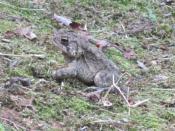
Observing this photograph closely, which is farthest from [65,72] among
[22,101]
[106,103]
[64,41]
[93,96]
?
[22,101]

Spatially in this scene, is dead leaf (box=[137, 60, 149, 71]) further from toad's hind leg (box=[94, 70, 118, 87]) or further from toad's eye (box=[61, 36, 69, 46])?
toad's eye (box=[61, 36, 69, 46])

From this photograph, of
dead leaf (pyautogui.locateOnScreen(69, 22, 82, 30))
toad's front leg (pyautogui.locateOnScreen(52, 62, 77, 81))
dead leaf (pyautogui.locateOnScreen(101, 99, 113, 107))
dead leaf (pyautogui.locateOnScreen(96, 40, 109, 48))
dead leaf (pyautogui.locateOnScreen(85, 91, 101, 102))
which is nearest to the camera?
dead leaf (pyautogui.locateOnScreen(101, 99, 113, 107))

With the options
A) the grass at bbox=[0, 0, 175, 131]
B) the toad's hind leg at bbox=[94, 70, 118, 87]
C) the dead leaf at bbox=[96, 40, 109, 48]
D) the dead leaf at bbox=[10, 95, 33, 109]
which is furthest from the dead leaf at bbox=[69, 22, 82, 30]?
the dead leaf at bbox=[10, 95, 33, 109]

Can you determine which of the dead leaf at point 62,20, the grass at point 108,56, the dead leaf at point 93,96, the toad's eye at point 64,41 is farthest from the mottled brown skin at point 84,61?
the dead leaf at point 62,20

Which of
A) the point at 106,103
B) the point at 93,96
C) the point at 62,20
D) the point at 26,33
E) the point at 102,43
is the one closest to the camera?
the point at 106,103

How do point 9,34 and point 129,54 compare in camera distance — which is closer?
point 9,34

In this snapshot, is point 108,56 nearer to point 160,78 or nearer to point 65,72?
point 160,78

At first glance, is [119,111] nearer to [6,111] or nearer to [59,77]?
[59,77]

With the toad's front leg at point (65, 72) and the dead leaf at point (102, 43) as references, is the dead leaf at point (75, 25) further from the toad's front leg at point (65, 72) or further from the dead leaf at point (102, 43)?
the toad's front leg at point (65, 72)
